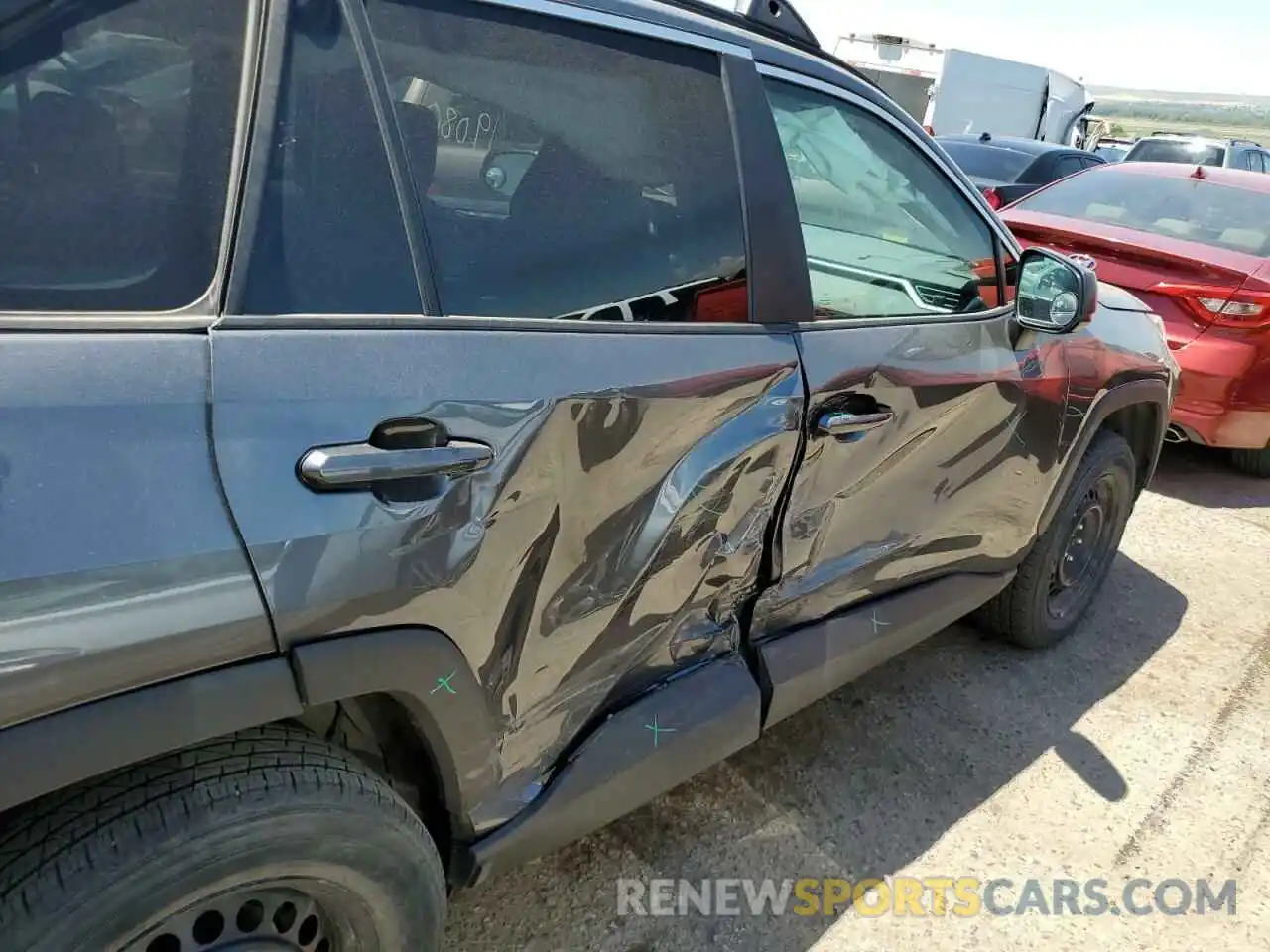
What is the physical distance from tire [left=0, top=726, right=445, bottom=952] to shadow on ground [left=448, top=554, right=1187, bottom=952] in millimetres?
720

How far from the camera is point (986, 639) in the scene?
3.64 metres

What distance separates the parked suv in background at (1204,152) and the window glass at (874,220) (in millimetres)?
11921

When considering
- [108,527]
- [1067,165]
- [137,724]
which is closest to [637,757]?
[137,724]

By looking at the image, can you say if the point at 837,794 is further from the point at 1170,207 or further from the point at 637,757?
the point at 1170,207

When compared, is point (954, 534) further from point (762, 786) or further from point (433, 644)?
point (433, 644)

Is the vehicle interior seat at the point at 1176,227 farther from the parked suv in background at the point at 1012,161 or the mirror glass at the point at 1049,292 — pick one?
the parked suv in background at the point at 1012,161

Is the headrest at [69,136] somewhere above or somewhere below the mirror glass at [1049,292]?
above

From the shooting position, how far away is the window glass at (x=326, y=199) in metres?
1.38

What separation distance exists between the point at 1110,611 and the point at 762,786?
2003 mm

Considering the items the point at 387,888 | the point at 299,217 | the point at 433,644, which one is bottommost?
the point at 387,888

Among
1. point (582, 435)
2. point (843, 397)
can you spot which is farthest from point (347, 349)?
point (843, 397)

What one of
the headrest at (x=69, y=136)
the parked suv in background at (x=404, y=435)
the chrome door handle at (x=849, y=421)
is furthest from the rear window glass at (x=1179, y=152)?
the headrest at (x=69, y=136)

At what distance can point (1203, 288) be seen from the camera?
4.77 metres
